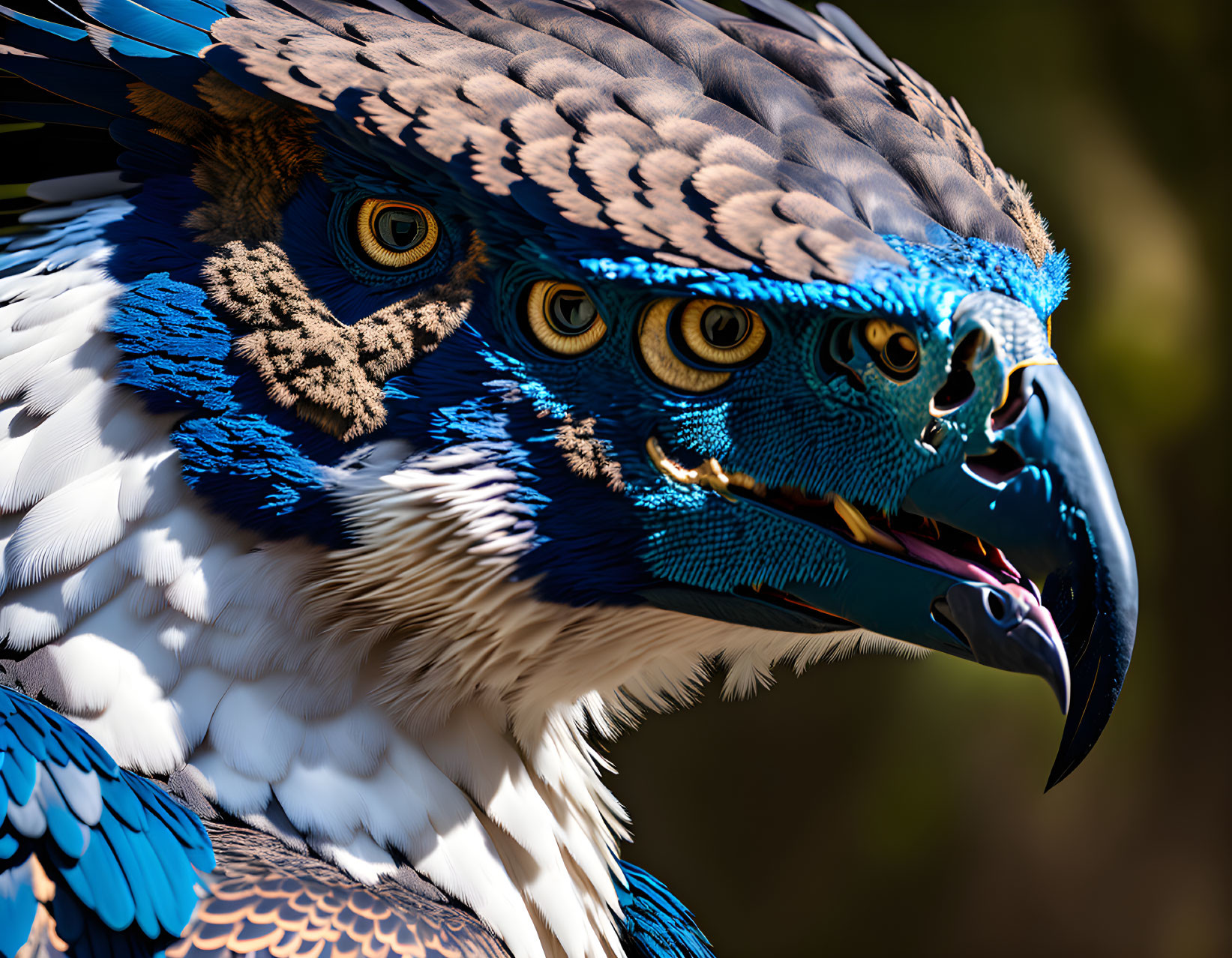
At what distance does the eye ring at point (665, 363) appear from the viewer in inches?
43.5

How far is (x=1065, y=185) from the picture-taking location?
12.3 ft

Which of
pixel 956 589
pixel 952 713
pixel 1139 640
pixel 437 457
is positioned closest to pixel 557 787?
pixel 437 457

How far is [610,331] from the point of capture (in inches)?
44.1

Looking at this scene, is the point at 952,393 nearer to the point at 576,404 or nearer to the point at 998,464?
the point at 998,464

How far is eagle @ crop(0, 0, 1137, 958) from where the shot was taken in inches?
40.7

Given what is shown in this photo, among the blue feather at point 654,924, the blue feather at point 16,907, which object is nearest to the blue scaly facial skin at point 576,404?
the blue feather at point 16,907

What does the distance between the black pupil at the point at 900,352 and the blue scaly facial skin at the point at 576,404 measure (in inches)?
0.6

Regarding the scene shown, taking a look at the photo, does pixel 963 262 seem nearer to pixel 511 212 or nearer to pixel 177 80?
pixel 511 212

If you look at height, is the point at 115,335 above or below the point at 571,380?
below

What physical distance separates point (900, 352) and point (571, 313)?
1.14 feet

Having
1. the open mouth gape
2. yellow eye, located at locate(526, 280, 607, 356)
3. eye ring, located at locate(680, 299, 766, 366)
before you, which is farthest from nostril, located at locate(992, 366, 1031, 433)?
yellow eye, located at locate(526, 280, 607, 356)

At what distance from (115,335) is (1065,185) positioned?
11.4 ft

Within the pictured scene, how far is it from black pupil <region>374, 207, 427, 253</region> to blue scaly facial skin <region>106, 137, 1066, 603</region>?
0.07 ft

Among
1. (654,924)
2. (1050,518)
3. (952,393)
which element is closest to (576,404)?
(952,393)
